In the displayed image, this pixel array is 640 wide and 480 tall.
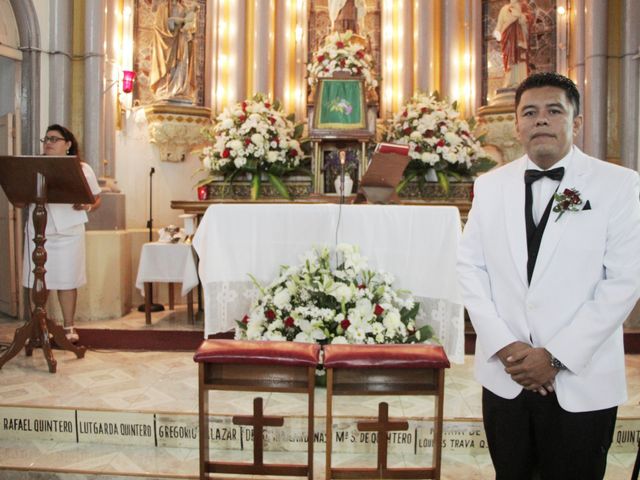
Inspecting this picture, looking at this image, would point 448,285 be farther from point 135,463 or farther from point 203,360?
point 135,463

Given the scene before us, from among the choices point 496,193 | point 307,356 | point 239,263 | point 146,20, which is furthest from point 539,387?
point 146,20

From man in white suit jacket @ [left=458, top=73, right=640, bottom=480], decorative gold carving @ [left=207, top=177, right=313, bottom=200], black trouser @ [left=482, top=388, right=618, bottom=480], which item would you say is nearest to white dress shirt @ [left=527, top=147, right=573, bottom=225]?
man in white suit jacket @ [left=458, top=73, right=640, bottom=480]

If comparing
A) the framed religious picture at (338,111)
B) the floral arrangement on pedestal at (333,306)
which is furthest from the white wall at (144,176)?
the floral arrangement on pedestal at (333,306)

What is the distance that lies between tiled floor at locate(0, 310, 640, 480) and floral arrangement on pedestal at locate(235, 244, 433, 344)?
399mm

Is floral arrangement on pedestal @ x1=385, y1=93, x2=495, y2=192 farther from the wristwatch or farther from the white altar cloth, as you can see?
the wristwatch

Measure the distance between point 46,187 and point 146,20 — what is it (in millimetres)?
4069

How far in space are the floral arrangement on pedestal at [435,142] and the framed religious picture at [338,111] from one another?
0.46 m

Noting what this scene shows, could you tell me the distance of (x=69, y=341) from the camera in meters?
4.47

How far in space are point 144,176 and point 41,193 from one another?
10.6 feet

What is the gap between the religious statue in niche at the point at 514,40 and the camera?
7039 mm

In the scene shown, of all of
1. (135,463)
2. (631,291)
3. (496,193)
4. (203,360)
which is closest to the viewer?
(631,291)

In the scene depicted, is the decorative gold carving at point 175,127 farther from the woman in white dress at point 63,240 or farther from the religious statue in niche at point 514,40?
the religious statue in niche at point 514,40

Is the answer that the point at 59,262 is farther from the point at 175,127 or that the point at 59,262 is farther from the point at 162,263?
the point at 175,127

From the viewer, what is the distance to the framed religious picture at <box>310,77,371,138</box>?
586 cm
